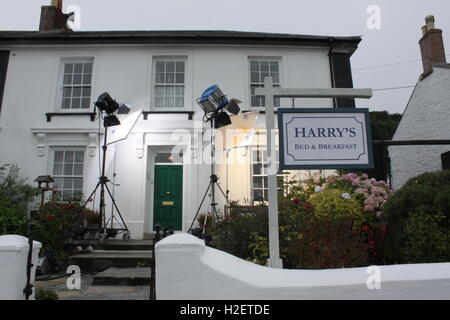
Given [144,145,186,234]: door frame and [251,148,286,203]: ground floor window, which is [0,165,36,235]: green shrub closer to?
[144,145,186,234]: door frame

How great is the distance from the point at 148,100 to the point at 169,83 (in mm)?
835

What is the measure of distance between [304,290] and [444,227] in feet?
6.36

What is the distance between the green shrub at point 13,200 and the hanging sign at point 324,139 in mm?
5980

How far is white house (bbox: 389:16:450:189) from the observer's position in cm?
995

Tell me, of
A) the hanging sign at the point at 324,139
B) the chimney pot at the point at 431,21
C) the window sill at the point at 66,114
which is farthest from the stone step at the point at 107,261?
the chimney pot at the point at 431,21

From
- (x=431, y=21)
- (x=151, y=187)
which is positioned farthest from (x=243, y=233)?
(x=431, y=21)

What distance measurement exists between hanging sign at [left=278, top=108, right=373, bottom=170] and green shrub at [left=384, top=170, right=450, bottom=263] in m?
0.84

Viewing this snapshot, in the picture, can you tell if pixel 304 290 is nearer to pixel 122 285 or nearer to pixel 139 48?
pixel 122 285

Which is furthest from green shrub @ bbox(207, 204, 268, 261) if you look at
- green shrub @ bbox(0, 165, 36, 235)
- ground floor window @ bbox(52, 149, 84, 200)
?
ground floor window @ bbox(52, 149, 84, 200)

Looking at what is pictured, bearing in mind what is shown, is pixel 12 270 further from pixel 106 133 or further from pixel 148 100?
pixel 148 100

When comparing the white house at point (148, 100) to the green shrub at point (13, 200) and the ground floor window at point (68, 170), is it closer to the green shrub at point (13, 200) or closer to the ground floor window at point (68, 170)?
the ground floor window at point (68, 170)
